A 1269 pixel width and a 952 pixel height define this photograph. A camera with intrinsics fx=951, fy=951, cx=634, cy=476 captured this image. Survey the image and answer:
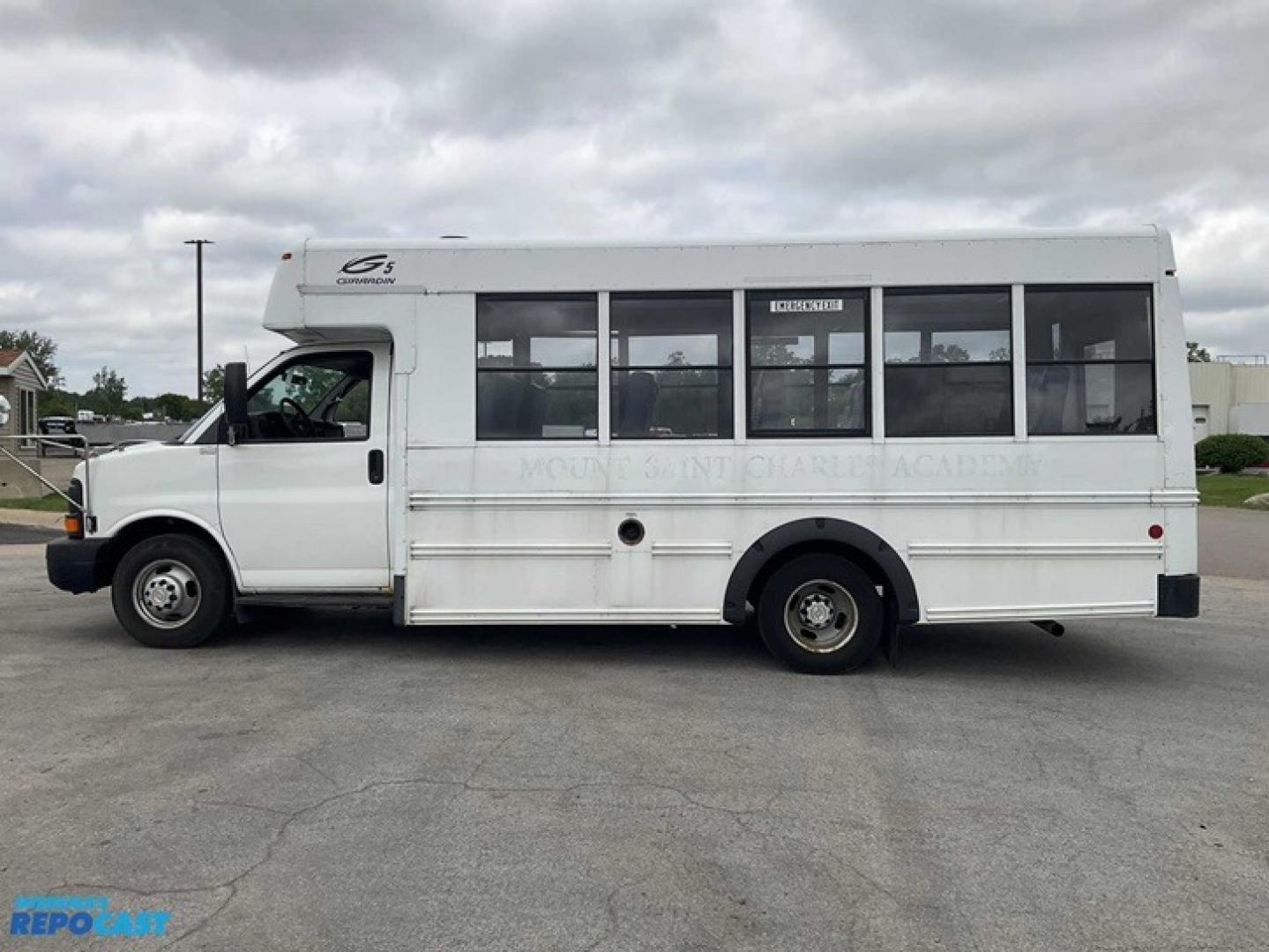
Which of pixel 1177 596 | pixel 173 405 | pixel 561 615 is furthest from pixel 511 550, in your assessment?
pixel 173 405

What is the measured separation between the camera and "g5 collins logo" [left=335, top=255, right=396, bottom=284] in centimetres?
648

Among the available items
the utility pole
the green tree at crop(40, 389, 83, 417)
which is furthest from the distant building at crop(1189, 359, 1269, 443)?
the green tree at crop(40, 389, 83, 417)

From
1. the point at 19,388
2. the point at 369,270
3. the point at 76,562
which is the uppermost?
the point at 19,388

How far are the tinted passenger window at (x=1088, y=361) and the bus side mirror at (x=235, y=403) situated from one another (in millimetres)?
5320

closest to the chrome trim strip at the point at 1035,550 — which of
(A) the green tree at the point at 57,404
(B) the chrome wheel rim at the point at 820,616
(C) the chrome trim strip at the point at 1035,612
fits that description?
(C) the chrome trim strip at the point at 1035,612

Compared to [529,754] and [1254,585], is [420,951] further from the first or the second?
[1254,585]

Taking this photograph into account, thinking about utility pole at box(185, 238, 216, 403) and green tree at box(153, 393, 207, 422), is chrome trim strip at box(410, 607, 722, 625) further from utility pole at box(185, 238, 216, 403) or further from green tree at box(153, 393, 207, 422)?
green tree at box(153, 393, 207, 422)

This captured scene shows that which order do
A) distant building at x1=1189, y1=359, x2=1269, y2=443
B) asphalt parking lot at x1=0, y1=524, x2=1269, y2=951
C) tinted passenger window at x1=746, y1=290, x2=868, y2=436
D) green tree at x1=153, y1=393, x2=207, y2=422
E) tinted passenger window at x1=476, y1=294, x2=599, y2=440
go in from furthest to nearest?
green tree at x1=153, y1=393, x2=207, y2=422
distant building at x1=1189, y1=359, x2=1269, y2=443
tinted passenger window at x1=476, y1=294, x2=599, y2=440
tinted passenger window at x1=746, y1=290, x2=868, y2=436
asphalt parking lot at x1=0, y1=524, x2=1269, y2=951

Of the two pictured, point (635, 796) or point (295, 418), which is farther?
point (295, 418)

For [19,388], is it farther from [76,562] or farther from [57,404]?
[57,404]

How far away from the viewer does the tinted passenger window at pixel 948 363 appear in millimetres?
6199

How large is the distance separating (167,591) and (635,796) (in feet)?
14.0

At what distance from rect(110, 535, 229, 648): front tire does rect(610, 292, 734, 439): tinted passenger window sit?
10.2 ft

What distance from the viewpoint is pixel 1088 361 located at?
20.2ft
